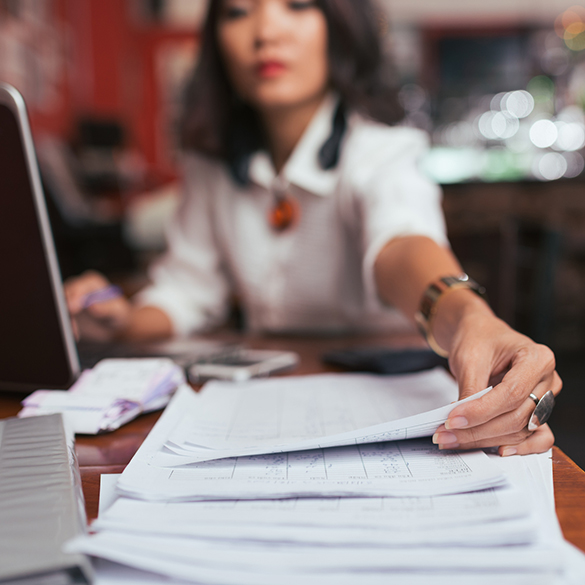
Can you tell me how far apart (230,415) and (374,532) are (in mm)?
241

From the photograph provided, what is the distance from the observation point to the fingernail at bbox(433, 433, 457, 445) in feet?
1.28

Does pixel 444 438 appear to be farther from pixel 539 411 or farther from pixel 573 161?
pixel 573 161

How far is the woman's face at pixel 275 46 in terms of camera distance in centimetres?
94

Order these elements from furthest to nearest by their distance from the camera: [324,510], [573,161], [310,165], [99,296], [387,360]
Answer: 1. [573,161]
2. [310,165]
3. [99,296]
4. [387,360]
5. [324,510]

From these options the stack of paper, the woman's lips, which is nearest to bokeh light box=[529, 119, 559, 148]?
the woman's lips

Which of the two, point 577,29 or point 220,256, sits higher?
point 577,29

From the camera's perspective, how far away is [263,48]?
3.09 ft

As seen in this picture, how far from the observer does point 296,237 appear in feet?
3.53

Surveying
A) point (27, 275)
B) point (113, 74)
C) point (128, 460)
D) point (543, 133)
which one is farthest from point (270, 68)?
point (113, 74)

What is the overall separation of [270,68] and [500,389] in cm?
73

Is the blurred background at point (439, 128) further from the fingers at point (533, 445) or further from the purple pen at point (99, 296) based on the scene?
the purple pen at point (99, 296)

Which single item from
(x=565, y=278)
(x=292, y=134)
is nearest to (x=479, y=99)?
(x=565, y=278)

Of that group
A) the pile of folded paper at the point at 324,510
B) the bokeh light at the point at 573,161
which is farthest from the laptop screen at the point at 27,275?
the bokeh light at the point at 573,161

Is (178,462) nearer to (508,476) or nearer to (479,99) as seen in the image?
(508,476)
